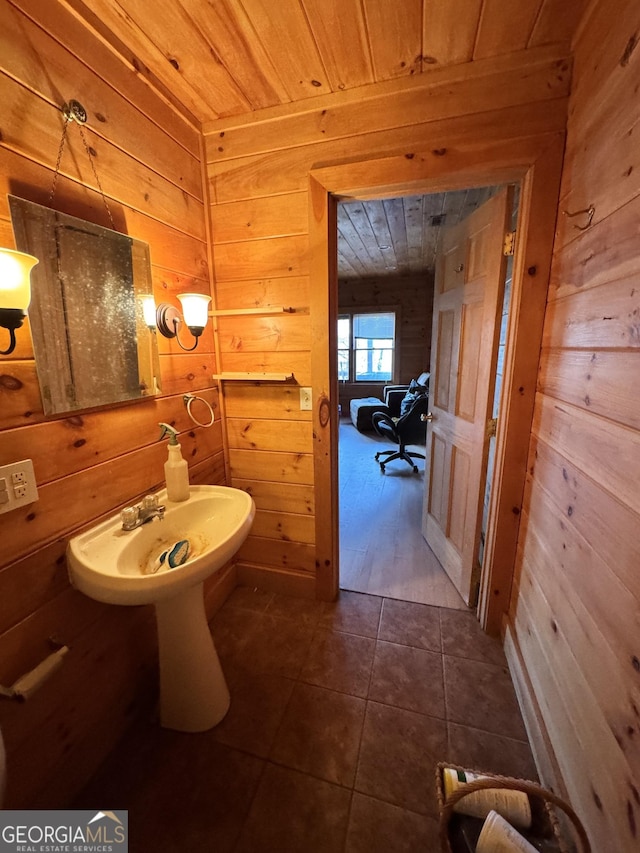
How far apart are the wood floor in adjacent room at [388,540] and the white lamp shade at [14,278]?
198 cm

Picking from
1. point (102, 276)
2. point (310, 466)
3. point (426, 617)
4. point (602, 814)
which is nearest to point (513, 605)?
point (426, 617)

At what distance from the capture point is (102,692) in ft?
3.93

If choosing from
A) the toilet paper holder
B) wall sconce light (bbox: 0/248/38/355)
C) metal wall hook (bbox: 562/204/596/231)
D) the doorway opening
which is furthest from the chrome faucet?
metal wall hook (bbox: 562/204/596/231)

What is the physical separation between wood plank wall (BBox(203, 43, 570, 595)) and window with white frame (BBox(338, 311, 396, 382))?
201 inches

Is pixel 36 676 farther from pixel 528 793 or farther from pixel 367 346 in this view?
pixel 367 346

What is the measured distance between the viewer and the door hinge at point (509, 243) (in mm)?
1442

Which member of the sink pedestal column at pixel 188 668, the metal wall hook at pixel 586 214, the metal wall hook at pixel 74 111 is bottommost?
the sink pedestal column at pixel 188 668

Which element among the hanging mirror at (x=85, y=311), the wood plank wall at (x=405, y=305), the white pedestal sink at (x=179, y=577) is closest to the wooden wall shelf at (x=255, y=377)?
the hanging mirror at (x=85, y=311)

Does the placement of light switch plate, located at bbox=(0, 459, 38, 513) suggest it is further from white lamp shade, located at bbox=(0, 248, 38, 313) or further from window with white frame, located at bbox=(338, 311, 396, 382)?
window with white frame, located at bbox=(338, 311, 396, 382)

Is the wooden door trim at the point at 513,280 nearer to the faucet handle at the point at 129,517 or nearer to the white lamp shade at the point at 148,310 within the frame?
the white lamp shade at the point at 148,310

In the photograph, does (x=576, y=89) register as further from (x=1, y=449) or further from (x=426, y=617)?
(x=426, y=617)

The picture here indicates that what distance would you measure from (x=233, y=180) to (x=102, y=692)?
2.20 meters

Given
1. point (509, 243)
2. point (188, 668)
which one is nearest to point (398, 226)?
point (509, 243)

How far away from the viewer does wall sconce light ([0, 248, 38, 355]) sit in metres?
0.75
